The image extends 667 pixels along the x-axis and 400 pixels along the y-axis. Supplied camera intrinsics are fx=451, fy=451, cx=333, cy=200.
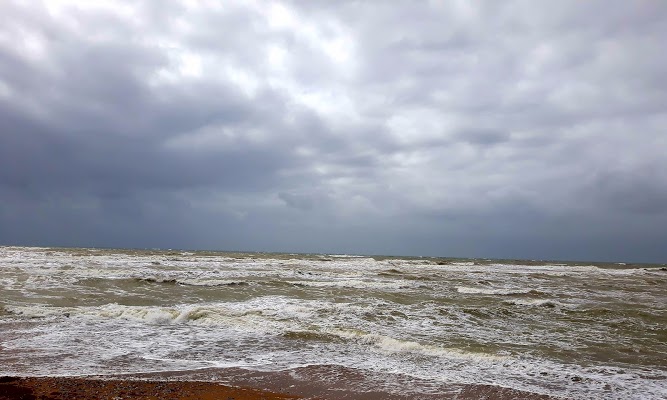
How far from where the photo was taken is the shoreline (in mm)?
6547

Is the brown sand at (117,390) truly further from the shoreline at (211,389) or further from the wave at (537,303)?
the wave at (537,303)

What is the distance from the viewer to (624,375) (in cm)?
852

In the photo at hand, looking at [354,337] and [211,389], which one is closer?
[211,389]

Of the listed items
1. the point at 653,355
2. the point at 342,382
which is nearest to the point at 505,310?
the point at 653,355

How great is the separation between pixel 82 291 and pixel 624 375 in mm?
19010

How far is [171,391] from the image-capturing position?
267 inches

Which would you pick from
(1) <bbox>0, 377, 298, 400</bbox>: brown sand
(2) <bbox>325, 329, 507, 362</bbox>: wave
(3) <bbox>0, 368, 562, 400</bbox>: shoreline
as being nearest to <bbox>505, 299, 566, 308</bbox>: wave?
(2) <bbox>325, 329, 507, 362</bbox>: wave

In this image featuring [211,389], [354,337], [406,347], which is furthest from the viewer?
[354,337]

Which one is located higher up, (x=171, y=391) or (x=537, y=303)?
(x=537, y=303)

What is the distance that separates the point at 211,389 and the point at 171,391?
0.58m

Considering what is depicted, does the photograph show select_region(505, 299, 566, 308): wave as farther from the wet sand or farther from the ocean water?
the wet sand

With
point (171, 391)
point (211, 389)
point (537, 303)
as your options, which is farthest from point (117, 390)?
point (537, 303)

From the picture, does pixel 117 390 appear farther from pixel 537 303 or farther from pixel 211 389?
pixel 537 303

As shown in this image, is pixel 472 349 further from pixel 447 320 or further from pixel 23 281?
pixel 23 281
